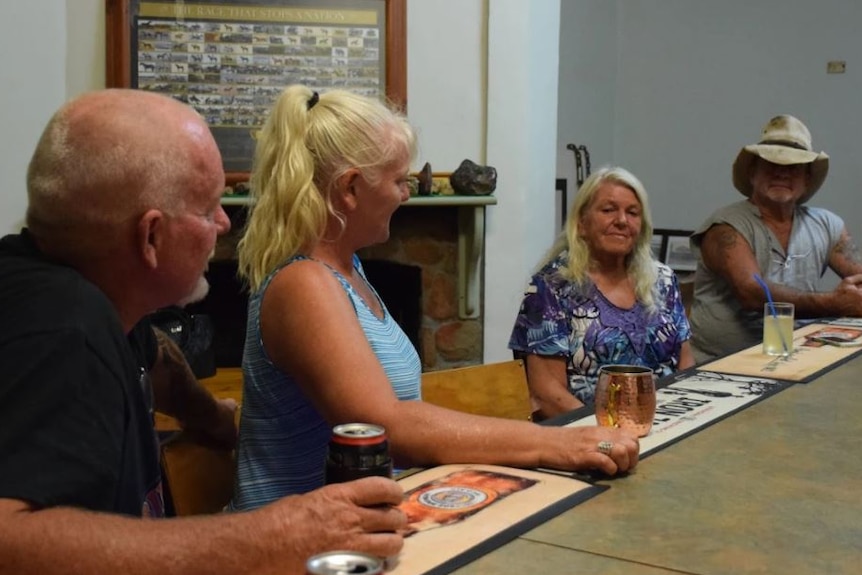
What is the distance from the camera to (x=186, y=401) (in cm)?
173

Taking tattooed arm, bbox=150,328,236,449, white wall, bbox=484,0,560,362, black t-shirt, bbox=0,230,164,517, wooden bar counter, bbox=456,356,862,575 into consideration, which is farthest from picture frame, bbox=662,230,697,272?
black t-shirt, bbox=0,230,164,517

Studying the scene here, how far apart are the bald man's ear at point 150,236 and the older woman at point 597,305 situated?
1.41m

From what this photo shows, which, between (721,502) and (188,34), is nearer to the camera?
(721,502)

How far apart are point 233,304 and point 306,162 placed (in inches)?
89.4

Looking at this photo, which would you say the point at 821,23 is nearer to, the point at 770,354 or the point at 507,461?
the point at 770,354

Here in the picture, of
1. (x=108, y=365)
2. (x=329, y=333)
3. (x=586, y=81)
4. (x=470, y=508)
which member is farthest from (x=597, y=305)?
(x=586, y=81)

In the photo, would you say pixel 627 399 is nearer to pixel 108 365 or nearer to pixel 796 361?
pixel 108 365

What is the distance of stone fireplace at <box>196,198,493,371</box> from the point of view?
3.78 m

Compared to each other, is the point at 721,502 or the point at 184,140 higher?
the point at 184,140

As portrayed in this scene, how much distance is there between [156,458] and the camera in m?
1.23

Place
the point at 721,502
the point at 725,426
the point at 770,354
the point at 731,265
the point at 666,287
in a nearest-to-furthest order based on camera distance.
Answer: the point at 721,502
the point at 725,426
the point at 770,354
the point at 666,287
the point at 731,265

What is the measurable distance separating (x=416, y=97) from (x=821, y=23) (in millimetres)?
3106

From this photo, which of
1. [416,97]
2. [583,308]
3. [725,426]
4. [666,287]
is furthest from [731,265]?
[725,426]

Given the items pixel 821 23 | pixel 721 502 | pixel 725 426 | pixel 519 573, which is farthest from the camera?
pixel 821 23
